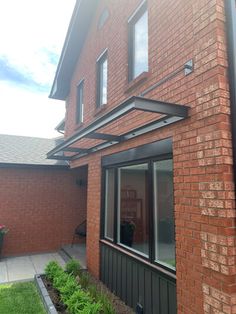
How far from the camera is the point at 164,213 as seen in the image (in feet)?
13.2

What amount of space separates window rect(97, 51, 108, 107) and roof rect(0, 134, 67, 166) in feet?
12.0

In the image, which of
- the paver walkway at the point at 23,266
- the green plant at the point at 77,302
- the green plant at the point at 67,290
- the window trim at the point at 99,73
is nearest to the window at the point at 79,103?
the window trim at the point at 99,73

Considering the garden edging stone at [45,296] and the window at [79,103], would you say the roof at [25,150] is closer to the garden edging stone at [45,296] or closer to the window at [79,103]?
the window at [79,103]

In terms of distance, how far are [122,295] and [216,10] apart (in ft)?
15.8

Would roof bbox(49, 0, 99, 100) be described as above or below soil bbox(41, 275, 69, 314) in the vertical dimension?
above

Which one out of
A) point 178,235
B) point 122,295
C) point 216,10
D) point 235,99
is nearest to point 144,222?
point 178,235

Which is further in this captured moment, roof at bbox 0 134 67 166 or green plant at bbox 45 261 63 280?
roof at bbox 0 134 67 166

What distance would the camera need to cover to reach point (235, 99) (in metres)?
2.89

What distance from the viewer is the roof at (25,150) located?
943 cm

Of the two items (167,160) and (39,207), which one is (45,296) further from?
(39,207)

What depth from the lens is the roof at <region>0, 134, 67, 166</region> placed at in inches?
371

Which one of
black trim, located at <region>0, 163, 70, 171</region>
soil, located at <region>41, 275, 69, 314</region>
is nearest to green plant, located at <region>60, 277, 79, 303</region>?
soil, located at <region>41, 275, 69, 314</region>

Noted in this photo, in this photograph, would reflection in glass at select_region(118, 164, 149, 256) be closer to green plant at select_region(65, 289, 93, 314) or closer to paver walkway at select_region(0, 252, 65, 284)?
green plant at select_region(65, 289, 93, 314)

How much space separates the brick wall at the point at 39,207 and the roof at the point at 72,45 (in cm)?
316
